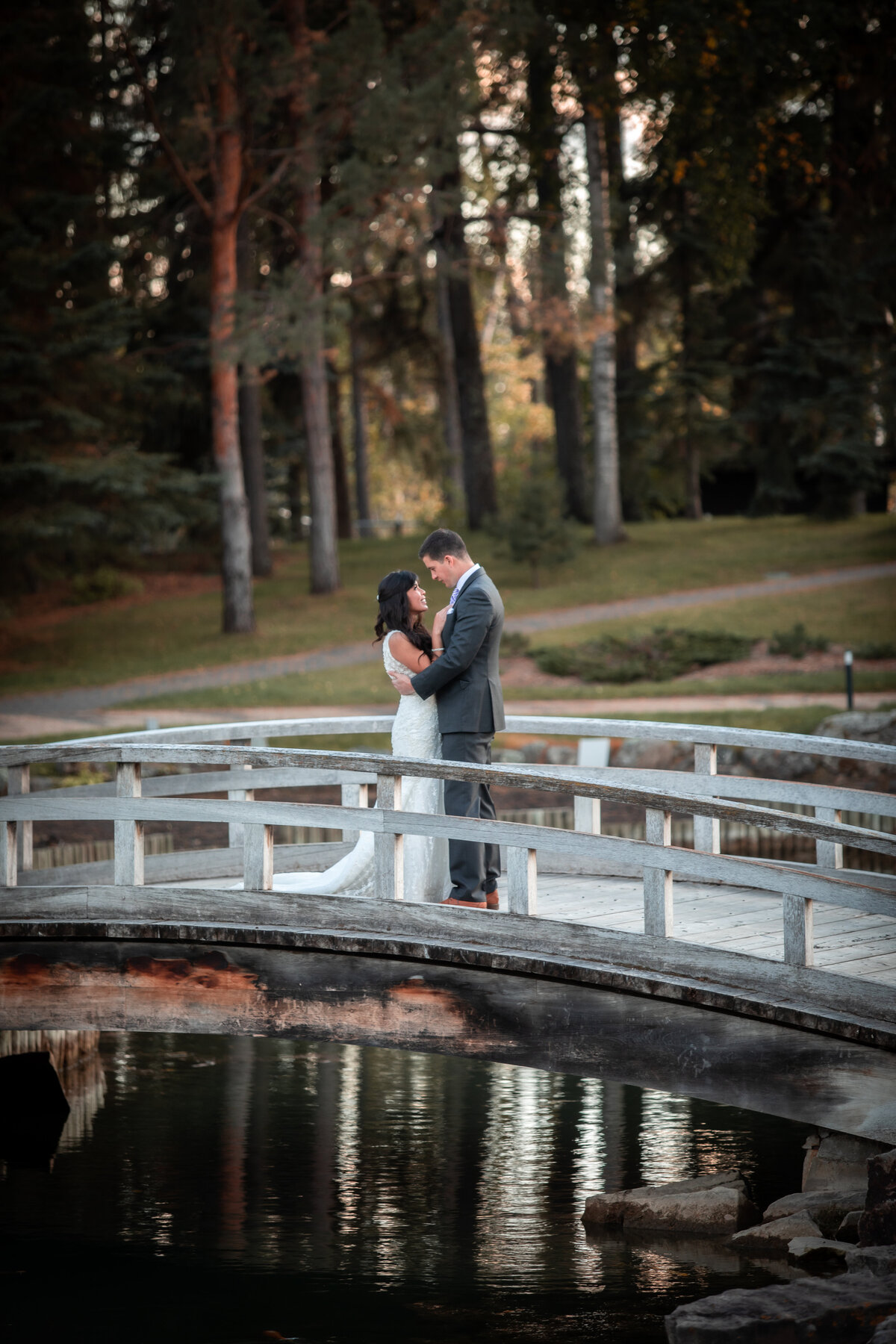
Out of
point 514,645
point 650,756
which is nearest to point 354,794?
point 650,756

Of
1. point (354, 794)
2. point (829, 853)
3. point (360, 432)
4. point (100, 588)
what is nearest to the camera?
point (829, 853)

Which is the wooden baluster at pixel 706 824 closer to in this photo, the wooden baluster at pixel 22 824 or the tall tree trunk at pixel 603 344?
the wooden baluster at pixel 22 824

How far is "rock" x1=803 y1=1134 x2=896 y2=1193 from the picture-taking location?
23.5ft

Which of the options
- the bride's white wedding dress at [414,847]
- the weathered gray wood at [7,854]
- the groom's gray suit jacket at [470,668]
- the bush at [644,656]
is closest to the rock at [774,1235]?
the bride's white wedding dress at [414,847]

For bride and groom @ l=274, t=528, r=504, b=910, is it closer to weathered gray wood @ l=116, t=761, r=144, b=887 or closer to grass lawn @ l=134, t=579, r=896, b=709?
weathered gray wood @ l=116, t=761, r=144, b=887

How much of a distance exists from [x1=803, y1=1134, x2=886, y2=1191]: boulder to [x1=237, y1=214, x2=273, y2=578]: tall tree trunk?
2570 cm

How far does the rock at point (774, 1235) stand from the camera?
22.1 feet

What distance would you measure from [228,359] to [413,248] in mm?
5308

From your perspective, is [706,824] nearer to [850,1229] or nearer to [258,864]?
[850,1229]

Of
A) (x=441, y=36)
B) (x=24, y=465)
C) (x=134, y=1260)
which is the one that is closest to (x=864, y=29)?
(x=441, y=36)

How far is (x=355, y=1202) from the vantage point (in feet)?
26.0

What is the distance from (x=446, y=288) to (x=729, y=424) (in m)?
7.92

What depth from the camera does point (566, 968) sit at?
6352 mm

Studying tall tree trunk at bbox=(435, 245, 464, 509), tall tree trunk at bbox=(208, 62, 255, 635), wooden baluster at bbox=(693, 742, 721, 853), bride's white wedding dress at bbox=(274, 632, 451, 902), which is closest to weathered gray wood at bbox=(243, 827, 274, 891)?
bride's white wedding dress at bbox=(274, 632, 451, 902)
